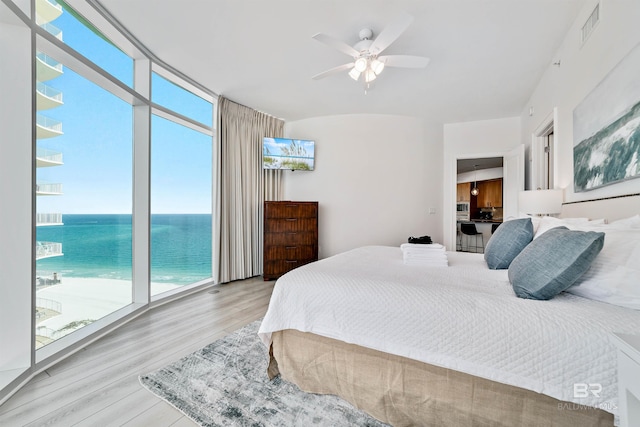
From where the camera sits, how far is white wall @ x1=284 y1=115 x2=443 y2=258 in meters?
4.39

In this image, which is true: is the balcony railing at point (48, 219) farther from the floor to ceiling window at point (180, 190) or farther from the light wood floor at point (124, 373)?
the light wood floor at point (124, 373)

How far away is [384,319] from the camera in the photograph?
1.21m

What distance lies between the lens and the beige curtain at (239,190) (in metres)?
3.62

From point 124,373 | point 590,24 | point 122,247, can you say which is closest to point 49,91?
point 122,247

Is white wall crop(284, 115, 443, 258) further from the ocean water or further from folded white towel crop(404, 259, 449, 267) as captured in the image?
folded white towel crop(404, 259, 449, 267)

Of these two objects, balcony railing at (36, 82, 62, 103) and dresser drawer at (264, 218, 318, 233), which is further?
dresser drawer at (264, 218, 318, 233)

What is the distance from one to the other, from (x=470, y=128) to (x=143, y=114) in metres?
4.81

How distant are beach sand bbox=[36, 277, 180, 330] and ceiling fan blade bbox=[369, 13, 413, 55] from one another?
3.19 meters

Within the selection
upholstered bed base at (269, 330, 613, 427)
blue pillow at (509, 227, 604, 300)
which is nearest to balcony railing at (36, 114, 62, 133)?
upholstered bed base at (269, 330, 613, 427)

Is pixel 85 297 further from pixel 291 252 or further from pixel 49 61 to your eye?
pixel 291 252

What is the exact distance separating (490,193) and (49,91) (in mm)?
9480

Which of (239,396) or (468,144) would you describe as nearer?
(239,396)

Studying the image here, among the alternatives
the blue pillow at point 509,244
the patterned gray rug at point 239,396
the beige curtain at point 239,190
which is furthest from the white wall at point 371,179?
the patterned gray rug at point 239,396

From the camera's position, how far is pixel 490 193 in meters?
8.01
